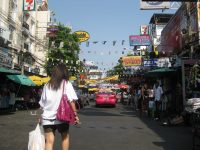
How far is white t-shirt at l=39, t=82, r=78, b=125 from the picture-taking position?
5.55 m

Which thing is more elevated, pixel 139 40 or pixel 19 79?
pixel 139 40

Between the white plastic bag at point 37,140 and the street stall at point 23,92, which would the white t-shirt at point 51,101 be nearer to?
the white plastic bag at point 37,140

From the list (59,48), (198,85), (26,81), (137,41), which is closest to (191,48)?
(198,85)

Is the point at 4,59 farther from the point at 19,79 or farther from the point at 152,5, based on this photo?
the point at 152,5

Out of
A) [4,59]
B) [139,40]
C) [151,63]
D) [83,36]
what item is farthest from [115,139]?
[139,40]

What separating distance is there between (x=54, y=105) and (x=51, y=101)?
80 millimetres

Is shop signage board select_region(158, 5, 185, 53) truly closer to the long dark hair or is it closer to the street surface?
the street surface

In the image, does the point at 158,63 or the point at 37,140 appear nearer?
the point at 37,140

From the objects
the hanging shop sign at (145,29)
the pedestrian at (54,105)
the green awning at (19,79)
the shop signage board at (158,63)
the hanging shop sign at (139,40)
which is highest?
the hanging shop sign at (145,29)

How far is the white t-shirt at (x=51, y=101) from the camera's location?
5.55 m

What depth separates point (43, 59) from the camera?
158 ft

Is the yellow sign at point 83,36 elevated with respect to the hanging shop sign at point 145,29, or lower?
lower

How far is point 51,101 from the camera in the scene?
5.62 meters

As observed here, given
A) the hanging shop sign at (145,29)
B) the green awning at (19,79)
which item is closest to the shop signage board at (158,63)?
the green awning at (19,79)
